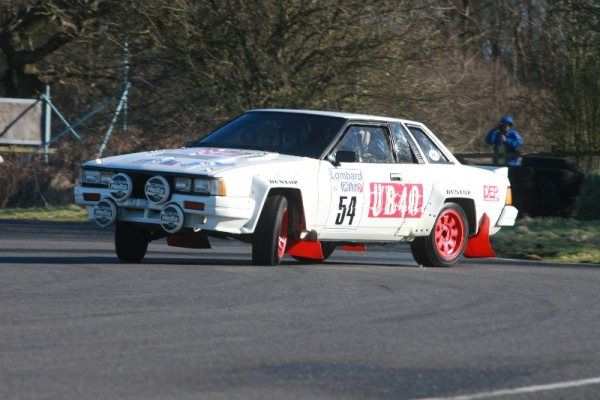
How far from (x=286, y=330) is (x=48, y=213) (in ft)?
44.4

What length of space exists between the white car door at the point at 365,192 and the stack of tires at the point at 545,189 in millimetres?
7515

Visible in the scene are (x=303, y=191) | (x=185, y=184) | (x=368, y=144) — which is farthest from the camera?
(x=368, y=144)

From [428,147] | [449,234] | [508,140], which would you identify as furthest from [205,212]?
[508,140]

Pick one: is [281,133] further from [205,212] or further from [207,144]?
[205,212]

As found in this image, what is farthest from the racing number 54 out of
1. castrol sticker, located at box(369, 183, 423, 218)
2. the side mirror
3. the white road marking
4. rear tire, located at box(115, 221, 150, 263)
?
the white road marking

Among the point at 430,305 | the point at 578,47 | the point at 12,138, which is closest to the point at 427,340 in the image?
the point at 430,305

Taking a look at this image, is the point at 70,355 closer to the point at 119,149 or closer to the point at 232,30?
the point at 232,30

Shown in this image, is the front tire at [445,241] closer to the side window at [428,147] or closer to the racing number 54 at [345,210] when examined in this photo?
the side window at [428,147]

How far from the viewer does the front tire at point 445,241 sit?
13.0 meters

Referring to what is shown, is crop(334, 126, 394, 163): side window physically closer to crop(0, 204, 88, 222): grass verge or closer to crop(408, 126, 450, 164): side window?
crop(408, 126, 450, 164): side window

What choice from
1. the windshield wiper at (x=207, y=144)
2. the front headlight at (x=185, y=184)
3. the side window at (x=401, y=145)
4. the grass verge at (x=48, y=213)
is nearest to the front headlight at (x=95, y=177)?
the front headlight at (x=185, y=184)

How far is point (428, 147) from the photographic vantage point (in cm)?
1328

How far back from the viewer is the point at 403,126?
1309 centimetres

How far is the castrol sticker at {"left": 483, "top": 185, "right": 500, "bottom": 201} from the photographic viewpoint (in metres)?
13.6
